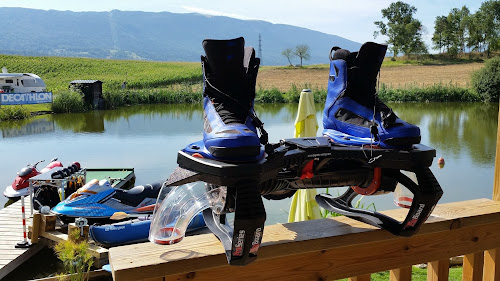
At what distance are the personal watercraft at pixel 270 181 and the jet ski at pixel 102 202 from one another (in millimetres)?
5266

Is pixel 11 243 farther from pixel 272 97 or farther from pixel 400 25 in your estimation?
pixel 400 25

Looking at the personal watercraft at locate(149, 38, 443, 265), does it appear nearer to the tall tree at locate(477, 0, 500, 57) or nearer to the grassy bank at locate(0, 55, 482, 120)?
the grassy bank at locate(0, 55, 482, 120)

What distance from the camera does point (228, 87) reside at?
1.13 m

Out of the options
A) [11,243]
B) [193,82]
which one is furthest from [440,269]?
[193,82]

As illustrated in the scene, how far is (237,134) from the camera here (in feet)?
3.19

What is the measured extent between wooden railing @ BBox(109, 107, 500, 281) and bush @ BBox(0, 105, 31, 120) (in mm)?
21465

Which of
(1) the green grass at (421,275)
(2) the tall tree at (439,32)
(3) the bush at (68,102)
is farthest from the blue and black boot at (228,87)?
(2) the tall tree at (439,32)

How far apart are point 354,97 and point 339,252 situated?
0.43 m

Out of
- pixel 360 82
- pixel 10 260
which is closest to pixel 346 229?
pixel 360 82

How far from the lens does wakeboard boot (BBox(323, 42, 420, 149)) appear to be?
1.26m

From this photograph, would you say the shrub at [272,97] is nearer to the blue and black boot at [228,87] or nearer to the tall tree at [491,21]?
the blue and black boot at [228,87]

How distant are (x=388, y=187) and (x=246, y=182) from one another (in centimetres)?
54

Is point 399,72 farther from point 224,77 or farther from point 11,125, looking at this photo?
point 224,77

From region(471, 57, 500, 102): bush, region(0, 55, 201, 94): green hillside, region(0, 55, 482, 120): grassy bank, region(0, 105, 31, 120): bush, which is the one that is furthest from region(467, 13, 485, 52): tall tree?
region(0, 105, 31, 120): bush
